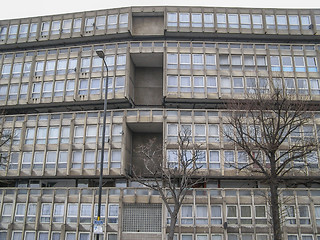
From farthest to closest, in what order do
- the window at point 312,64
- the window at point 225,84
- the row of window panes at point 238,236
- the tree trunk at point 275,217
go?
the window at point 312,64 → the window at point 225,84 → the row of window panes at point 238,236 → the tree trunk at point 275,217

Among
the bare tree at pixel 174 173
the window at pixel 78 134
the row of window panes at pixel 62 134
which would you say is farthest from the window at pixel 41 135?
the bare tree at pixel 174 173

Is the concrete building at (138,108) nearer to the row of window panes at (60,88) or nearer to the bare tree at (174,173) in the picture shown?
the row of window panes at (60,88)

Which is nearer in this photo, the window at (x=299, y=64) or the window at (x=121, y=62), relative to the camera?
the window at (x=299, y=64)

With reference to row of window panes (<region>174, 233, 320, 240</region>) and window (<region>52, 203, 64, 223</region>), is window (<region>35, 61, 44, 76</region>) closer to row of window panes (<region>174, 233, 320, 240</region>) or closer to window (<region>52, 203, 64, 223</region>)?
window (<region>52, 203, 64, 223</region>)

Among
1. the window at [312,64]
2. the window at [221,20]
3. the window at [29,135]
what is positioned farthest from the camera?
the window at [221,20]

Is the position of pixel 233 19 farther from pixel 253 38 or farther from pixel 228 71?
pixel 228 71

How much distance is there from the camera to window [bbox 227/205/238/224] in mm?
24247

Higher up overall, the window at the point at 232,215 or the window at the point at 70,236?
the window at the point at 232,215

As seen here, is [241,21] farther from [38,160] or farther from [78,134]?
[38,160]

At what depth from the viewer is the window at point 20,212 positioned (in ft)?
84.8

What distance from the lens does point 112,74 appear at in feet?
101

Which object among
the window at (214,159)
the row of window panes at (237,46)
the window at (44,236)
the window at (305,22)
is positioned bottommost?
the window at (44,236)

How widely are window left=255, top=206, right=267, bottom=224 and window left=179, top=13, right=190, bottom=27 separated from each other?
19.4 m

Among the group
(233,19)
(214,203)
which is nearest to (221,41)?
(233,19)
